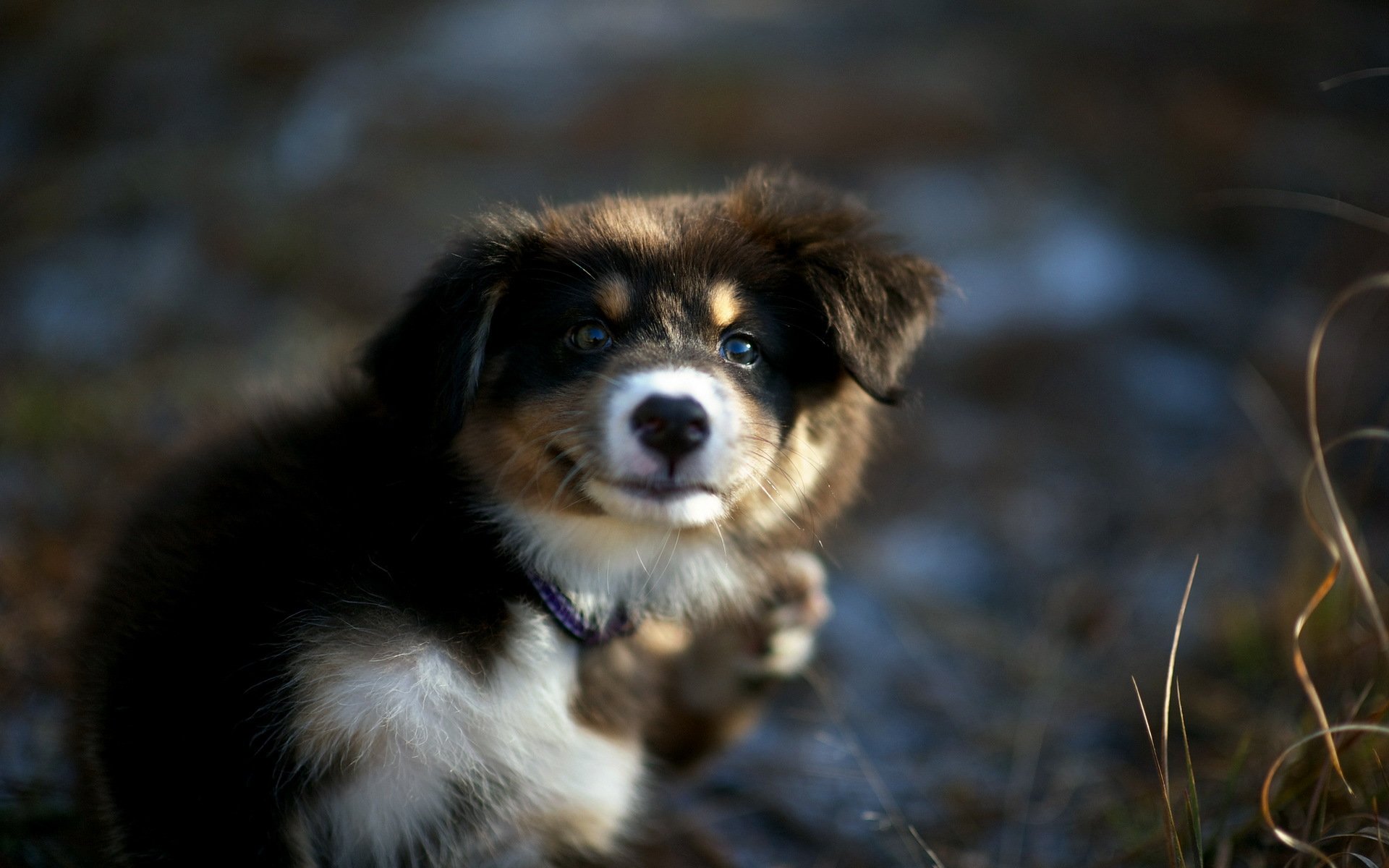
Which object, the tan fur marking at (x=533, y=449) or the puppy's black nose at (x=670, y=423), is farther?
the tan fur marking at (x=533, y=449)

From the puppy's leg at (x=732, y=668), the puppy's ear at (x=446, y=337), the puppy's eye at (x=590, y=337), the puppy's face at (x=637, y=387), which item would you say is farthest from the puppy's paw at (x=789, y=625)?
the puppy's ear at (x=446, y=337)

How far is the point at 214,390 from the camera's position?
461 centimetres

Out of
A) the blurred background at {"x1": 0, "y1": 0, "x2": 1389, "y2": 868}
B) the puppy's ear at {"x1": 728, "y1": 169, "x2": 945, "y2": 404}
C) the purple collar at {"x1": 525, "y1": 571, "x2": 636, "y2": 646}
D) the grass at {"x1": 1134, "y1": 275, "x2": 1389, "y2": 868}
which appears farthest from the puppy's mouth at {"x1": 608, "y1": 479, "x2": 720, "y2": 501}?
the grass at {"x1": 1134, "y1": 275, "x2": 1389, "y2": 868}

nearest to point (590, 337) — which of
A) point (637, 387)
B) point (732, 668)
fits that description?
point (637, 387)

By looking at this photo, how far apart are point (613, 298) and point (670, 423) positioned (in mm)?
417

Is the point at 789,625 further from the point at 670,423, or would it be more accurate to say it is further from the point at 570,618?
the point at 670,423

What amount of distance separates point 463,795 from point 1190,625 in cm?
330

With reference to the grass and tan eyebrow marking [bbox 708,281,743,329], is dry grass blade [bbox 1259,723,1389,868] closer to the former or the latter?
the grass

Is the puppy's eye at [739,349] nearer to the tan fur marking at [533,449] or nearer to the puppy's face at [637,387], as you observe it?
the puppy's face at [637,387]

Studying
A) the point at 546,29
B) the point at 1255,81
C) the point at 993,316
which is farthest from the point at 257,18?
the point at 1255,81

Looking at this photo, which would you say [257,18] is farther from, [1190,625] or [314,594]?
[1190,625]

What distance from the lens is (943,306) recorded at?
279cm

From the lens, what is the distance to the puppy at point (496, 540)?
212 centimetres

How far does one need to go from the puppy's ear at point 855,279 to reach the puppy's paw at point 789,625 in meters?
0.79
